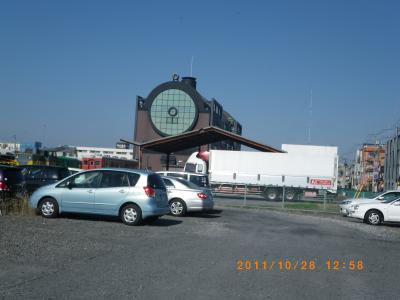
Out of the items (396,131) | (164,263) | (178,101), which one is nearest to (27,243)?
(164,263)

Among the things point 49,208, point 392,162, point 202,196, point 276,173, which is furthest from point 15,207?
point 392,162

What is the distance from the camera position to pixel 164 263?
935 cm

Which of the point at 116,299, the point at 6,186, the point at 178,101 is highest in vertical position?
the point at 178,101

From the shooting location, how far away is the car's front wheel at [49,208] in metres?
15.8

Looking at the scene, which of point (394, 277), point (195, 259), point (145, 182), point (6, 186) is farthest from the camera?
point (6, 186)

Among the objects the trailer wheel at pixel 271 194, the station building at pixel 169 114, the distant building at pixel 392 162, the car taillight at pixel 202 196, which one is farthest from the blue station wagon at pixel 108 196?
the station building at pixel 169 114

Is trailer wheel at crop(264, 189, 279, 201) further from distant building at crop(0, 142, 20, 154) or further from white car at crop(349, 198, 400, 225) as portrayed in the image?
distant building at crop(0, 142, 20, 154)

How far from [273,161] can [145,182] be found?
1012 inches

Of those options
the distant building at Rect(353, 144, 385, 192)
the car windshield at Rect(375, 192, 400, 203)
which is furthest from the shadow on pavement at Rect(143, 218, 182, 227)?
the distant building at Rect(353, 144, 385, 192)

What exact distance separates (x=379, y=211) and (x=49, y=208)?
13126 millimetres

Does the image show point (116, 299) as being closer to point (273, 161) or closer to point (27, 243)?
point (27, 243)

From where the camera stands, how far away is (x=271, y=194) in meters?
39.4

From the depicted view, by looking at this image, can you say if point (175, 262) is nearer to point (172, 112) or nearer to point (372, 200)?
point (372, 200)
